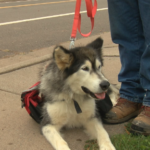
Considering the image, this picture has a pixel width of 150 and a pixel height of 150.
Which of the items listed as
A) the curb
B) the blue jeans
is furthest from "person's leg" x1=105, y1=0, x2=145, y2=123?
the curb

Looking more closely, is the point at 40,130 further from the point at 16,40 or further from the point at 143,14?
the point at 16,40

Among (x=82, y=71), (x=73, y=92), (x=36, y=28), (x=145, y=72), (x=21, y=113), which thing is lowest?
(x=36, y=28)

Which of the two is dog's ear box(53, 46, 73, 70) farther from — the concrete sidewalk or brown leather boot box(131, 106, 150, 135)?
brown leather boot box(131, 106, 150, 135)

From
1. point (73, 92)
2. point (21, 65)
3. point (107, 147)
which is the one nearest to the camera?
point (107, 147)

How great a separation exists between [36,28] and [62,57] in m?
7.28

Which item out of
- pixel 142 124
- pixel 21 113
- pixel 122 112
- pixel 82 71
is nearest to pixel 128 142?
pixel 142 124

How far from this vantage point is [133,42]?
134 inches

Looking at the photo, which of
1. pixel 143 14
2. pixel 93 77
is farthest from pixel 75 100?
pixel 143 14

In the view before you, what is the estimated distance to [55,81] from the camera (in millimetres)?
3318

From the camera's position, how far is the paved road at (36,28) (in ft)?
25.0

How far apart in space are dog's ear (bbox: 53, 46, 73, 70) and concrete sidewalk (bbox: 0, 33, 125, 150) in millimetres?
893

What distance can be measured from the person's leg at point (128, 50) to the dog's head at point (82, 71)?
0.49 m

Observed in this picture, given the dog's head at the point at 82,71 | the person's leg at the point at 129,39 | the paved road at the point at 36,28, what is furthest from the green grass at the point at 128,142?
the paved road at the point at 36,28

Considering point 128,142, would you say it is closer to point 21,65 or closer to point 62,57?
point 62,57
